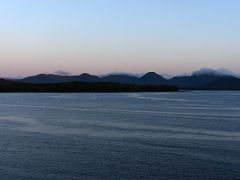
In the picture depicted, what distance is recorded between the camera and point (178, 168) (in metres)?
29.0

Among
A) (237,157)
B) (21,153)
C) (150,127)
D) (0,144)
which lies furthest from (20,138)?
(237,157)

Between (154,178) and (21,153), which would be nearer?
(154,178)

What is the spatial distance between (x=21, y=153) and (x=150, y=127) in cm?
2039

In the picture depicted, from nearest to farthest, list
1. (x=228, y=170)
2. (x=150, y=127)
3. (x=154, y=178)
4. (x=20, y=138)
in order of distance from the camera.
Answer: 1. (x=154, y=178)
2. (x=228, y=170)
3. (x=20, y=138)
4. (x=150, y=127)

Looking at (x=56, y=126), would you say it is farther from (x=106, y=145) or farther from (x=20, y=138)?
(x=106, y=145)

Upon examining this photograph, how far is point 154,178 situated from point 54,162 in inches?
294

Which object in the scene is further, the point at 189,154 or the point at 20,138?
the point at 20,138

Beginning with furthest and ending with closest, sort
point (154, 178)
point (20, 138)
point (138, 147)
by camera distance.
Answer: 1. point (20, 138)
2. point (138, 147)
3. point (154, 178)

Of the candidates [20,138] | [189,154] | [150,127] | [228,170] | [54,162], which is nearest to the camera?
[228,170]

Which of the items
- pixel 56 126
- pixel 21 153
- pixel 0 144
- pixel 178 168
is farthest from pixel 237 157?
pixel 56 126

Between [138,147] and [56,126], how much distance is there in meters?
19.5

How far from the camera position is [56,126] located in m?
54.2

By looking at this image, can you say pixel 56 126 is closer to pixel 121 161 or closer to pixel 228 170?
pixel 121 161

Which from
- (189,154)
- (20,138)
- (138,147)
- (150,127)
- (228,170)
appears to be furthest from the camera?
(150,127)
